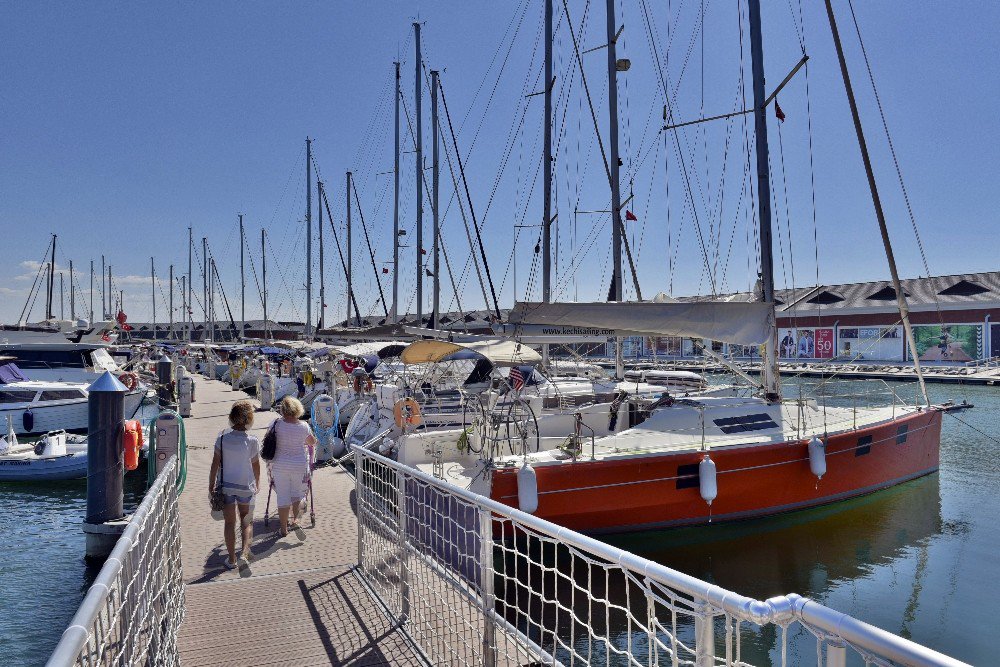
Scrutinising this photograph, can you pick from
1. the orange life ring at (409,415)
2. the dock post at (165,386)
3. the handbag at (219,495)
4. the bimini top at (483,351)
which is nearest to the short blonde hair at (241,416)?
the handbag at (219,495)

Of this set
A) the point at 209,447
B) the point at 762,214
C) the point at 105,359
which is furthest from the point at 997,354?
the point at 105,359

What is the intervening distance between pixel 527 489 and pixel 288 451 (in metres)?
3.60

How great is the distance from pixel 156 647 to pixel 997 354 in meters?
53.3

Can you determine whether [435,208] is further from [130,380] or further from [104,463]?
[104,463]

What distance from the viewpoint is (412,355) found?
1504 centimetres

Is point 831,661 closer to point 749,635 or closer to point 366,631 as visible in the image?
point 366,631

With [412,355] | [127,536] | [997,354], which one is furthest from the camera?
[997,354]

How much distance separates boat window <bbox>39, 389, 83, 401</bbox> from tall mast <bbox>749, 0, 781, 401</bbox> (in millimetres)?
19350

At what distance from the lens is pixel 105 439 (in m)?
7.10

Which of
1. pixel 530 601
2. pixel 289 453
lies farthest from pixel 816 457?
pixel 289 453

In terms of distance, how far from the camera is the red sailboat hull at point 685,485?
32.8 ft

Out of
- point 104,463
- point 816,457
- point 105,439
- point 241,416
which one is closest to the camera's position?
point 241,416

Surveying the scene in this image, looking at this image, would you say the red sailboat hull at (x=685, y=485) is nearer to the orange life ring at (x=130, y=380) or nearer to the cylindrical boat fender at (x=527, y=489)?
the cylindrical boat fender at (x=527, y=489)

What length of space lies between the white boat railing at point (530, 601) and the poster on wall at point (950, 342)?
4536 cm
